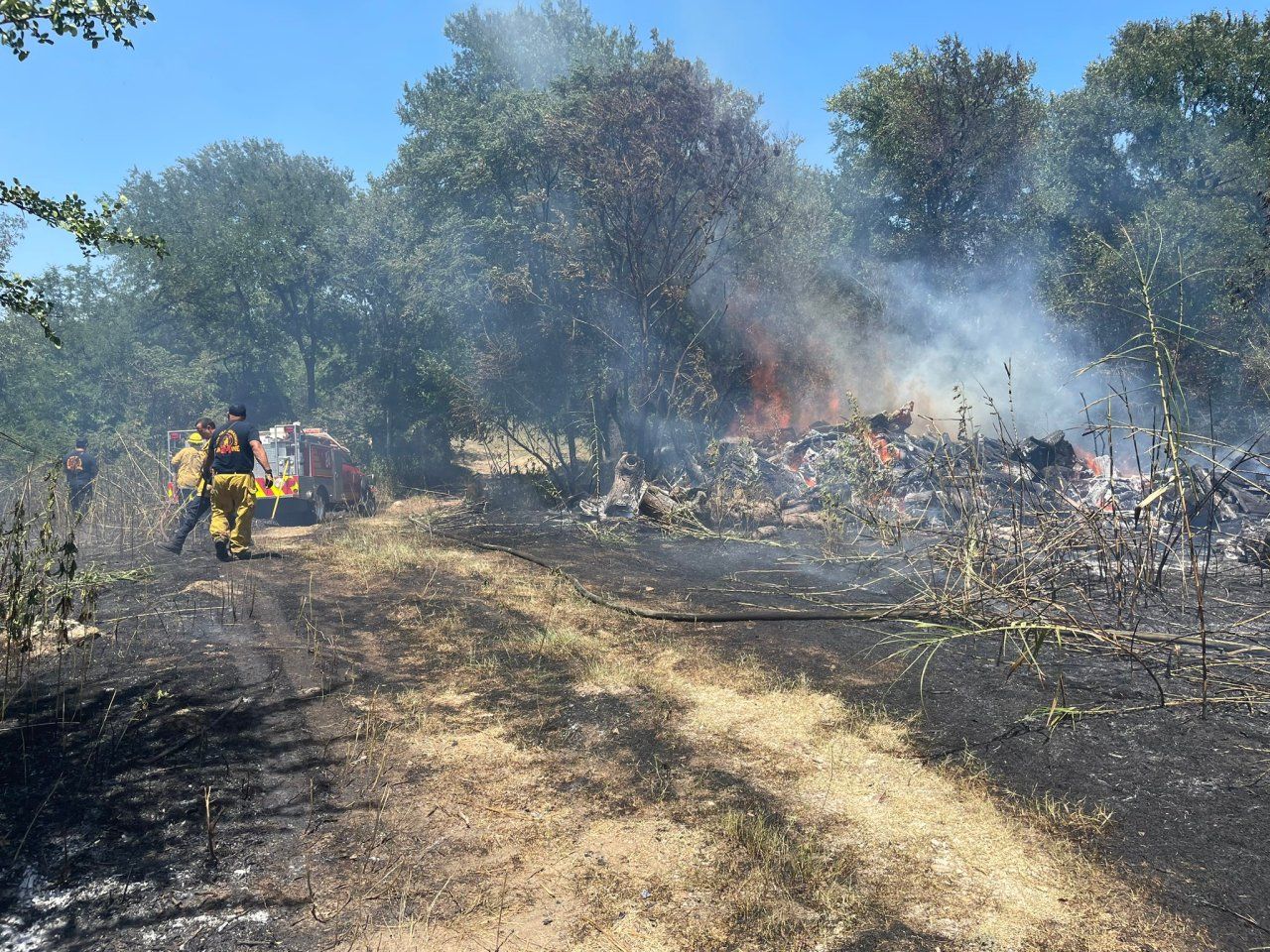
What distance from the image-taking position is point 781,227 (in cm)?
1955

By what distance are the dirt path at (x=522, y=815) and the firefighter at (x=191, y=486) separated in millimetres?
→ 4357

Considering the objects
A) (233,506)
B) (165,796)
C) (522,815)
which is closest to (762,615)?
(522,815)

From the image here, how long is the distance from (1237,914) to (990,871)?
0.86 metres

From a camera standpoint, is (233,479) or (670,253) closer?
(233,479)

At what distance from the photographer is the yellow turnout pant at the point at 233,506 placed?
31.4 ft

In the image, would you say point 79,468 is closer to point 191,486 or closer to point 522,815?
point 191,486

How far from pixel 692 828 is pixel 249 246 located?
2716 cm

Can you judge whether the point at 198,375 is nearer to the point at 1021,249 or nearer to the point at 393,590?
the point at 393,590

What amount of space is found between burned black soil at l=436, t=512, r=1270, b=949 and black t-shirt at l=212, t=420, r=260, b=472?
442 cm

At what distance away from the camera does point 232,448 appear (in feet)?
30.9

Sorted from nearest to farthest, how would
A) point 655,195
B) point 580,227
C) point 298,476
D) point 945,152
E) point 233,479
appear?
point 233,479, point 298,476, point 655,195, point 580,227, point 945,152

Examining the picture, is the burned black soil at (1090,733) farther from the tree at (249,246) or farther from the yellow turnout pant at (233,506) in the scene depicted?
A: the tree at (249,246)

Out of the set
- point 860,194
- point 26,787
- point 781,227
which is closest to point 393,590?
point 26,787

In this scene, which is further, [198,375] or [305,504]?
[198,375]
